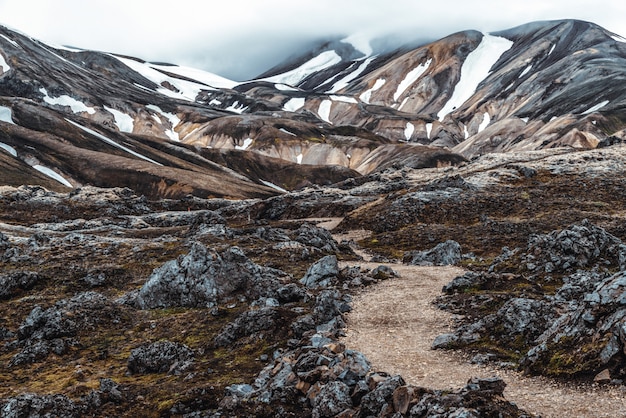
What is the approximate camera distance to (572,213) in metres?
64.1

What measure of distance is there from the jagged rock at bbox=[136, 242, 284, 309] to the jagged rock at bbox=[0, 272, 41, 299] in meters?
11.7

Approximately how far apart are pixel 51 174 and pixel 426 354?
167672 mm

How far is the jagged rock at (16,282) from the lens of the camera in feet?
127

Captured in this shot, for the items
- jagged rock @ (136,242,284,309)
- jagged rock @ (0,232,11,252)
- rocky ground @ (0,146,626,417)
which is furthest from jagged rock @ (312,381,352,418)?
jagged rock @ (0,232,11,252)

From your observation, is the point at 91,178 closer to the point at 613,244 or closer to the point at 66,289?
the point at 66,289

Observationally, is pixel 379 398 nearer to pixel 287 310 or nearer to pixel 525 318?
pixel 525 318

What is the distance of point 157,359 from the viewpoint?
78.2 feet

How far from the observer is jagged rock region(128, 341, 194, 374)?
77.0 ft

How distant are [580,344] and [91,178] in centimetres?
16862

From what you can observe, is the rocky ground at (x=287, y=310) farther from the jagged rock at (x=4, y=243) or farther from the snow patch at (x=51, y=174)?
the snow patch at (x=51, y=174)

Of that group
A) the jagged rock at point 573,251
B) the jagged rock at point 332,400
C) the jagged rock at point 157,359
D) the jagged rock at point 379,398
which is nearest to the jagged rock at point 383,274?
the jagged rock at point 573,251

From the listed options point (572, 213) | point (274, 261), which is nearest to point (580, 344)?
point (274, 261)

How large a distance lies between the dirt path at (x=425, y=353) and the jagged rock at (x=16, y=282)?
27.2m

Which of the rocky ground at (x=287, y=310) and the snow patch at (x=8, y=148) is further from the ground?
the rocky ground at (x=287, y=310)
